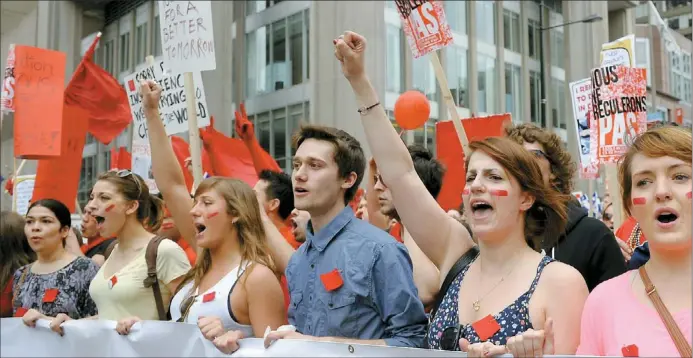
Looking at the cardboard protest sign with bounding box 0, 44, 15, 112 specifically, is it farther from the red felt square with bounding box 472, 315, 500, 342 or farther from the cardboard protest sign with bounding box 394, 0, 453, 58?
the red felt square with bounding box 472, 315, 500, 342

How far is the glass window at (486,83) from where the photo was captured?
73.3 feet

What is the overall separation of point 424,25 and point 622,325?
3.30 metres

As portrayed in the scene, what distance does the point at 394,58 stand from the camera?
19.1 m

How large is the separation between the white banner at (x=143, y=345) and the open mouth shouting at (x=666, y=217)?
26.3 inches

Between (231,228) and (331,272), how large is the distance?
80 centimetres

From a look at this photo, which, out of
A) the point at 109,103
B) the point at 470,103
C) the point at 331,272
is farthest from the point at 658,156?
the point at 470,103

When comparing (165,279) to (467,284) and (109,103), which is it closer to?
(467,284)

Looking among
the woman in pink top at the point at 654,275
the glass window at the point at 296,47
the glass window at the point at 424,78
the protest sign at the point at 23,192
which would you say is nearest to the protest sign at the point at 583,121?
the woman in pink top at the point at 654,275

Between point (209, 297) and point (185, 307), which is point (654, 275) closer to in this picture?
point (209, 297)

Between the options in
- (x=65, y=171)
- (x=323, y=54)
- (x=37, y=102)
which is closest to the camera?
(x=37, y=102)

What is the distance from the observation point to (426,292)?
3203mm

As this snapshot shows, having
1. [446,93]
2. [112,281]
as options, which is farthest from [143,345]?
[446,93]

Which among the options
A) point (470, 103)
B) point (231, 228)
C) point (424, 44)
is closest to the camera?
point (231, 228)

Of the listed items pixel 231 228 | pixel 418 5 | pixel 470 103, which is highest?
pixel 470 103
